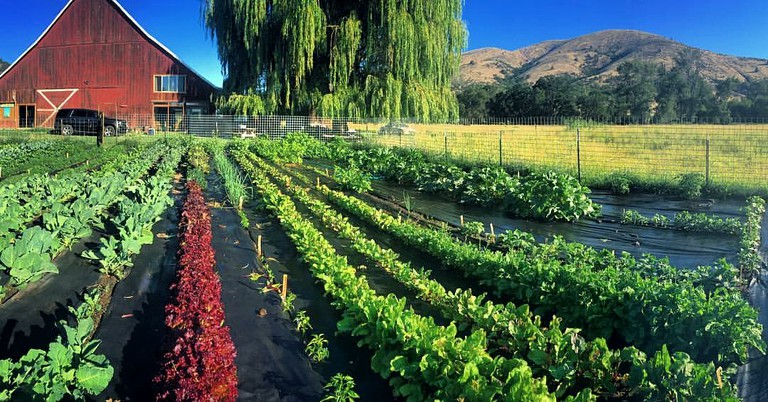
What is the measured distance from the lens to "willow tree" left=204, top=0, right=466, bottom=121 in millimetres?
24844

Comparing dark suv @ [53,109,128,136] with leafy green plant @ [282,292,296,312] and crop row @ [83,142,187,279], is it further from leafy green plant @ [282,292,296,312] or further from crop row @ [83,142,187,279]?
leafy green plant @ [282,292,296,312]

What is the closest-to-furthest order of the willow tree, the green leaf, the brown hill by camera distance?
1. the green leaf
2. the willow tree
3. the brown hill

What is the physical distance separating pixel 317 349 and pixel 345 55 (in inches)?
888

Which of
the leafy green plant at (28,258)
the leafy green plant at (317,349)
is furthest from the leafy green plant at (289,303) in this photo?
the leafy green plant at (28,258)

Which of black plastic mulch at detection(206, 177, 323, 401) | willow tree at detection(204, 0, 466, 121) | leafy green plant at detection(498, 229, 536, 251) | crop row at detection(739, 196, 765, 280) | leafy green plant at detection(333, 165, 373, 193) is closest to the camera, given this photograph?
black plastic mulch at detection(206, 177, 323, 401)

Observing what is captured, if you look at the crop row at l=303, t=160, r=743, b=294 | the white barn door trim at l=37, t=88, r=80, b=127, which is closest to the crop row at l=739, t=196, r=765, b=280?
the crop row at l=303, t=160, r=743, b=294

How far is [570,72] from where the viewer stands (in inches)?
5497

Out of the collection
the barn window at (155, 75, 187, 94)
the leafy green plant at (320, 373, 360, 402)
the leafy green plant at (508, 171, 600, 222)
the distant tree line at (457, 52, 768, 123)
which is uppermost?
→ the distant tree line at (457, 52, 768, 123)

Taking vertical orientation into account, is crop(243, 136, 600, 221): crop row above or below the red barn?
below

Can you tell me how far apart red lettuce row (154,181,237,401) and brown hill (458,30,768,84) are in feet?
377

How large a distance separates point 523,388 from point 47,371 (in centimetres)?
251

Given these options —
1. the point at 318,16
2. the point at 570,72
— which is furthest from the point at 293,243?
the point at 570,72

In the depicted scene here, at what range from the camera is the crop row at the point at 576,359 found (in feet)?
9.69

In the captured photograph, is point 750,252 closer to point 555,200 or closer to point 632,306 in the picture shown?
point 632,306
